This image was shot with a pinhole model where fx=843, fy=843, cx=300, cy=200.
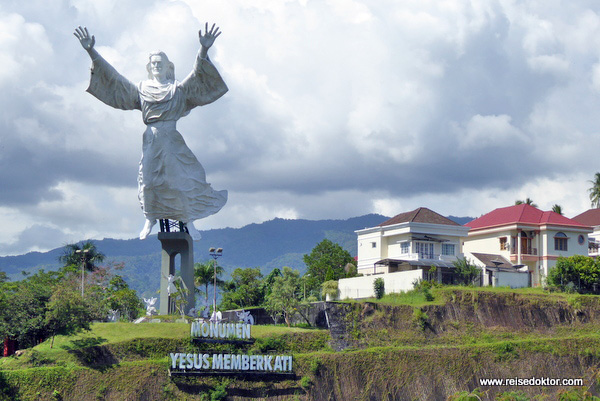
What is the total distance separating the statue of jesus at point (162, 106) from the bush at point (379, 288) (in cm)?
1628

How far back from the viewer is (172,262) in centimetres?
5947

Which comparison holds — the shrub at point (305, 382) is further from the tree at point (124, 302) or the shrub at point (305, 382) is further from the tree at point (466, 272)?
the tree at point (466, 272)

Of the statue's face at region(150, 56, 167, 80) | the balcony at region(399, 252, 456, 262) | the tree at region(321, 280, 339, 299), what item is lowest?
the tree at region(321, 280, 339, 299)

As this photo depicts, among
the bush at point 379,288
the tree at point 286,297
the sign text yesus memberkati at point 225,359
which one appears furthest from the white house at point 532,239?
the sign text yesus memberkati at point 225,359

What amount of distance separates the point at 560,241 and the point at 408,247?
47.2 feet

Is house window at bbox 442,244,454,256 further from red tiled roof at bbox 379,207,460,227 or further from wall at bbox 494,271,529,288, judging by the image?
wall at bbox 494,271,529,288

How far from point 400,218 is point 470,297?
58.7 feet

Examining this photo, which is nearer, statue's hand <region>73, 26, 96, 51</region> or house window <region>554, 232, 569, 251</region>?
statue's hand <region>73, 26, 96, 51</region>

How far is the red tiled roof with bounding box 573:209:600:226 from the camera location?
88213mm

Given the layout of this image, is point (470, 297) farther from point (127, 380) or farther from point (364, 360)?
point (127, 380)

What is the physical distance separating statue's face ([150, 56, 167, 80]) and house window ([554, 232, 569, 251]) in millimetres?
38921

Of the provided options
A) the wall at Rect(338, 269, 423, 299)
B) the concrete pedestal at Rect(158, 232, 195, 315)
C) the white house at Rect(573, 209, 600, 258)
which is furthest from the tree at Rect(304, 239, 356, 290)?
the concrete pedestal at Rect(158, 232, 195, 315)

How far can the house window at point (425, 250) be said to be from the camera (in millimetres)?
72625

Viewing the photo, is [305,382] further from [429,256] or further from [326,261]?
[326,261]
